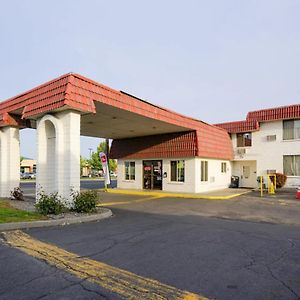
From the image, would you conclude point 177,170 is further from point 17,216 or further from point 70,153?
point 17,216

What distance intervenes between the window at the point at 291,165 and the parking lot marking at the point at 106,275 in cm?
2229


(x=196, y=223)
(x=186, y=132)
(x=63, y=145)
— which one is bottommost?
(x=196, y=223)

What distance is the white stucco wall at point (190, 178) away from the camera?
21.3 meters

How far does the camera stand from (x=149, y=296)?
4027 millimetres

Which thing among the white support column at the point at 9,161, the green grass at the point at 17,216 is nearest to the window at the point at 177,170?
the white support column at the point at 9,161

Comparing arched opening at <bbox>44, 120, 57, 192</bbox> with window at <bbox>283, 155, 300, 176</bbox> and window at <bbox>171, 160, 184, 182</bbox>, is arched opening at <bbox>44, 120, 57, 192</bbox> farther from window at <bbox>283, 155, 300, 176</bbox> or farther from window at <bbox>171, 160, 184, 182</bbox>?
window at <bbox>283, 155, 300, 176</bbox>

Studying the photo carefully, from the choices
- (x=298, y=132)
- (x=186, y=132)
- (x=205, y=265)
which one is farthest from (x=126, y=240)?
(x=298, y=132)

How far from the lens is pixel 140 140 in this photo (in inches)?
958

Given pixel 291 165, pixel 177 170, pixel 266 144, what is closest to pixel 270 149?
pixel 266 144

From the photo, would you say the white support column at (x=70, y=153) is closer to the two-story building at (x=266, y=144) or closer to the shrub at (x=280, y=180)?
the shrub at (x=280, y=180)

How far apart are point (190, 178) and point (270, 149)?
856 cm

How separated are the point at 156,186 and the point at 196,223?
14048 millimetres

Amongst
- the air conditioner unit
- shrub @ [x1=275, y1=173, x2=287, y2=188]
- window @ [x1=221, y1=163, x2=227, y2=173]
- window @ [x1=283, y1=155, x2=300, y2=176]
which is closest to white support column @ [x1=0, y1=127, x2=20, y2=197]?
window @ [x1=221, y1=163, x2=227, y2=173]

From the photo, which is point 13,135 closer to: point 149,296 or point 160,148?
point 160,148
